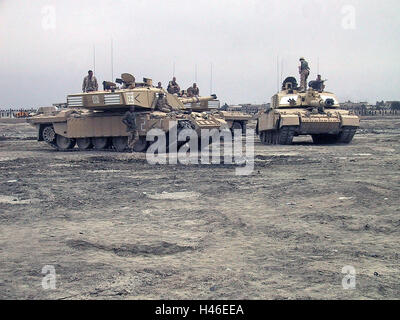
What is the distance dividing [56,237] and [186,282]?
2109 mm

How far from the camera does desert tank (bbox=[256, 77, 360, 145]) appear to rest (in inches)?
730

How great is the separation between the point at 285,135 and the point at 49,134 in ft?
30.5

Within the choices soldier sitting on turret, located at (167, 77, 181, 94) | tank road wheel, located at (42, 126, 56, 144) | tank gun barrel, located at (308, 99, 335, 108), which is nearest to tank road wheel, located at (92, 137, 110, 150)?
tank road wheel, located at (42, 126, 56, 144)

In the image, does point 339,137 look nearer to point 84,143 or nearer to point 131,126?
point 131,126

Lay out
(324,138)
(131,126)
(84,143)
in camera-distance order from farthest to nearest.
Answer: (324,138), (84,143), (131,126)

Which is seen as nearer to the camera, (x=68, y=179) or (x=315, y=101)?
(x=68, y=179)

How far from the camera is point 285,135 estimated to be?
18.9m

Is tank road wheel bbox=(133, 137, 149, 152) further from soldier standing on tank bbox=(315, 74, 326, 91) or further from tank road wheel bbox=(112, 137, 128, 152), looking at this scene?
soldier standing on tank bbox=(315, 74, 326, 91)

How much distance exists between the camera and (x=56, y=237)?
5562 mm

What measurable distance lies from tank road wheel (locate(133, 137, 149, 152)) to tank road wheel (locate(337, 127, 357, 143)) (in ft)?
24.7

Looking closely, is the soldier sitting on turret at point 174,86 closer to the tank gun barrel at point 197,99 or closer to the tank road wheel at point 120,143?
the tank gun barrel at point 197,99

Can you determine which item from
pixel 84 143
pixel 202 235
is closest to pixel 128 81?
pixel 84 143
